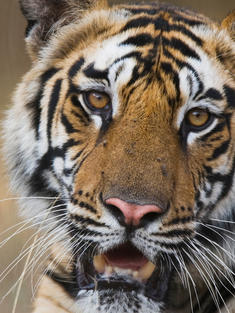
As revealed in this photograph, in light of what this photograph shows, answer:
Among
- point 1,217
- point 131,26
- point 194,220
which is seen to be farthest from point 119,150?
point 1,217

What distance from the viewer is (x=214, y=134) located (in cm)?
184

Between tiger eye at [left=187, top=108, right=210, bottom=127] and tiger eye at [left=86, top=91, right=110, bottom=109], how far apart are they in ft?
0.66

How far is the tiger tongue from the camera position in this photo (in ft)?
5.57

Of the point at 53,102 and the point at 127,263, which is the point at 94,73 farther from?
the point at 127,263

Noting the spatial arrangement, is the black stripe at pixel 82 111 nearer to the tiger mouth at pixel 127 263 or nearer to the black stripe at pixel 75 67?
the black stripe at pixel 75 67

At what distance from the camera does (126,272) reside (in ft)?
5.55

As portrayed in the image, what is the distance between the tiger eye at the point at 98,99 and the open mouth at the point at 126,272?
0.36 metres

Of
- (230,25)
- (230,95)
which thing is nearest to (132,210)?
(230,95)

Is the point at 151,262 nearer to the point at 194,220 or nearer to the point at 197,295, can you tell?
the point at 194,220

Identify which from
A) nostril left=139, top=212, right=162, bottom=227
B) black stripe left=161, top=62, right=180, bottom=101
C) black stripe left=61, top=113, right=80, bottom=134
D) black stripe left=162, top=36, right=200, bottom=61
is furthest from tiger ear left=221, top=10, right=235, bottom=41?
nostril left=139, top=212, right=162, bottom=227

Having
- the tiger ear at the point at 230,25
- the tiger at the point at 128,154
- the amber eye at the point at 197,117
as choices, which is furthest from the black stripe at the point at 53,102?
the tiger ear at the point at 230,25

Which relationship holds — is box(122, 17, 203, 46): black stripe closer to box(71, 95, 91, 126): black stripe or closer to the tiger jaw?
box(71, 95, 91, 126): black stripe

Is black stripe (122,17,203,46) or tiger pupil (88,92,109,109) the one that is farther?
black stripe (122,17,203,46)

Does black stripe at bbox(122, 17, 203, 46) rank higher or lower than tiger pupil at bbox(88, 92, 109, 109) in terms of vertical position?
higher
